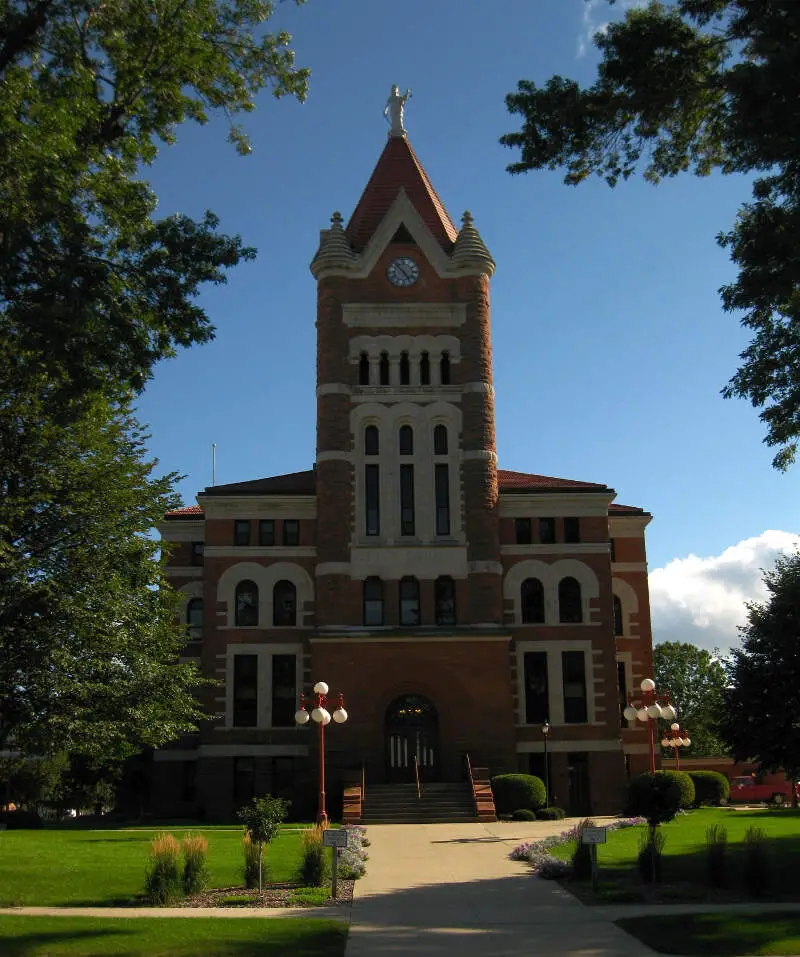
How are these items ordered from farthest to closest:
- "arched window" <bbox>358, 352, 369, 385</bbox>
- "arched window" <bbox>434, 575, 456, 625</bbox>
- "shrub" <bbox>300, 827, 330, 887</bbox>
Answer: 1. "arched window" <bbox>358, 352, 369, 385</bbox>
2. "arched window" <bbox>434, 575, 456, 625</bbox>
3. "shrub" <bbox>300, 827, 330, 887</bbox>

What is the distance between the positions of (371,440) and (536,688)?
1233cm

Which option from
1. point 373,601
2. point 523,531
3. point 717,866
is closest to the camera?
point 717,866

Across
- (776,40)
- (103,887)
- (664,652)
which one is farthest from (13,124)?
(664,652)

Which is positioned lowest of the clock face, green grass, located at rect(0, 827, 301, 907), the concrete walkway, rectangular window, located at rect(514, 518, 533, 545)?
the concrete walkway

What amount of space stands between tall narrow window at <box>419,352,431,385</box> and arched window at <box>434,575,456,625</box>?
8559 mm

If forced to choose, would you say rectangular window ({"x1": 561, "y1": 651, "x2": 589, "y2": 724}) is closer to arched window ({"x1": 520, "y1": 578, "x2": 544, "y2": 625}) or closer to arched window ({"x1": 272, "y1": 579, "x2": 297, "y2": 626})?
arched window ({"x1": 520, "y1": 578, "x2": 544, "y2": 625})

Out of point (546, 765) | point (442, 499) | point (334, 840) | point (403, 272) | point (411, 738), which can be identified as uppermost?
point (403, 272)

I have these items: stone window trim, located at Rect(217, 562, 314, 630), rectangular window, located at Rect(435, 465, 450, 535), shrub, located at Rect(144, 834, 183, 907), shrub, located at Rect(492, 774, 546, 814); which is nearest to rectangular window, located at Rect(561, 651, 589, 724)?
shrub, located at Rect(492, 774, 546, 814)

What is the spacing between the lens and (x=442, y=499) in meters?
43.1

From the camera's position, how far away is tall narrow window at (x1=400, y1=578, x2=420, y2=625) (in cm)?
4188

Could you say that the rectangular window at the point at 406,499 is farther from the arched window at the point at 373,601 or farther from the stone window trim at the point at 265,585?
the stone window trim at the point at 265,585

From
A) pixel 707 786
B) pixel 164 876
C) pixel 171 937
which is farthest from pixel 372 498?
pixel 171 937

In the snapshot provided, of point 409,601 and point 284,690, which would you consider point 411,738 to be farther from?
point 284,690

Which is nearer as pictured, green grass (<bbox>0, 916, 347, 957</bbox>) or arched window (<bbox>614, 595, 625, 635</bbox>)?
green grass (<bbox>0, 916, 347, 957</bbox>)
